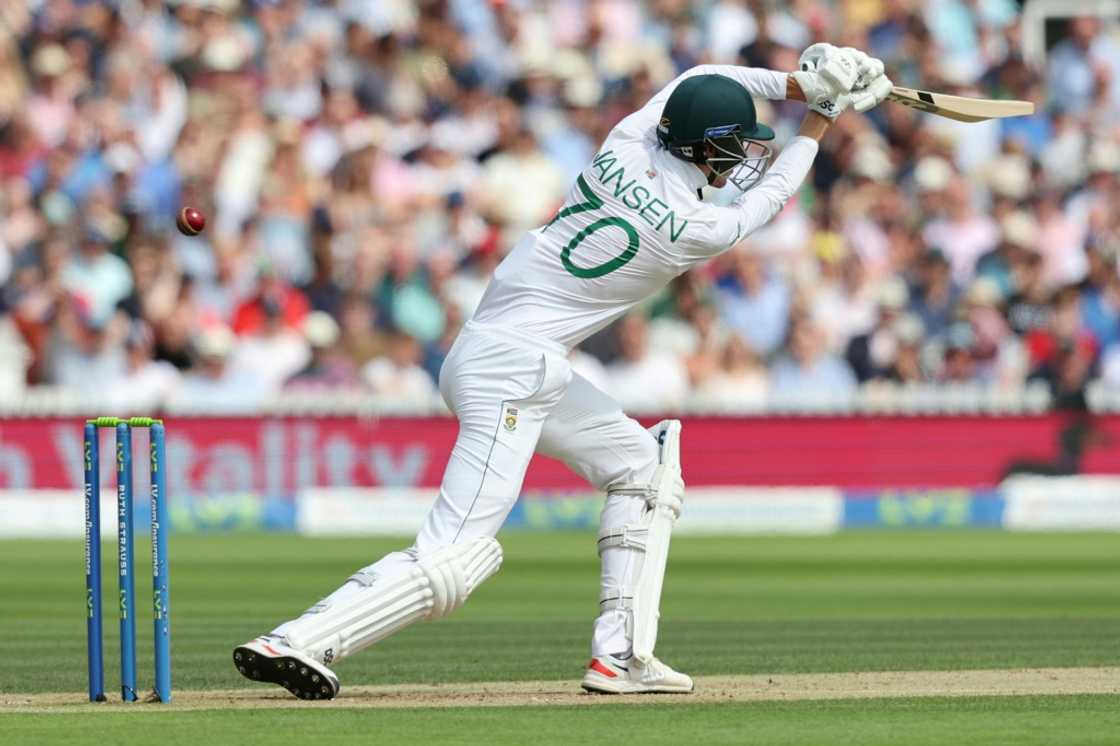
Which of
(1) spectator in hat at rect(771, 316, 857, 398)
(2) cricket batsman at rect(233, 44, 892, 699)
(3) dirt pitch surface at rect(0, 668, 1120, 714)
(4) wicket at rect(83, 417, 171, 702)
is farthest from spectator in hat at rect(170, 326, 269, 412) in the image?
(4) wicket at rect(83, 417, 171, 702)

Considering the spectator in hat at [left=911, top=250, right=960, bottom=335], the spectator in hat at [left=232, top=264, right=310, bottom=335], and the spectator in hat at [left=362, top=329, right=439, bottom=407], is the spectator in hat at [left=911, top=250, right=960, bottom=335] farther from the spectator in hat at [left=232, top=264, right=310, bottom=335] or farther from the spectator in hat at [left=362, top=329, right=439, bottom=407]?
the spectator in hat at [left=232, top=264, right=310, bottom=335]

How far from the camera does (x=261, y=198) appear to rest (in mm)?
16609

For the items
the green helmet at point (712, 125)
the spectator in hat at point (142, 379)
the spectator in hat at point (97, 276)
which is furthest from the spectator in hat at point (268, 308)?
the green helmet at point (712, 125)

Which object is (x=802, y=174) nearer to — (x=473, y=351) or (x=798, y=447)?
(x=473, y=351)

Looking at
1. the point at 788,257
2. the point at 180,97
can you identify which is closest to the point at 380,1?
the point at 180,97

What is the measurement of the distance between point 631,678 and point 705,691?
0.23 m

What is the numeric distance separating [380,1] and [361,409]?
399cm

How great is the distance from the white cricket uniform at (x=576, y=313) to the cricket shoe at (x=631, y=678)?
0.19 ft

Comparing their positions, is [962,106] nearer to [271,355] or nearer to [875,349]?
[271,355]

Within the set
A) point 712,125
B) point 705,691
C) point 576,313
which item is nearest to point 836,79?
point 712,125

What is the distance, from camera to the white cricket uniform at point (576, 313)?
6.59m

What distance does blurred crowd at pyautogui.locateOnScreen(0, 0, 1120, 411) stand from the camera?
51.9 feet

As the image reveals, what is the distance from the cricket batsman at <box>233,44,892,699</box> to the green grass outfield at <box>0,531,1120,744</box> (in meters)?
0.29

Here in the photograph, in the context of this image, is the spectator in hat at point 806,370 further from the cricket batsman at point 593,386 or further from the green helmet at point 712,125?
the green helmet at point 712,125
